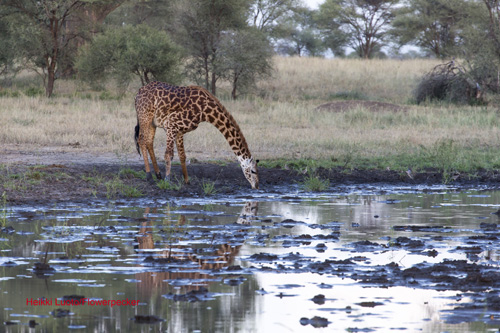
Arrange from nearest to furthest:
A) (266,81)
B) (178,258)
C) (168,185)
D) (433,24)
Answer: (178,258) < (168,185) < (266,81) < (433,24)

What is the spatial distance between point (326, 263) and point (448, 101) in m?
23.7

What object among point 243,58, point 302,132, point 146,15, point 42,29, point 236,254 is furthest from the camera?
point 146,15

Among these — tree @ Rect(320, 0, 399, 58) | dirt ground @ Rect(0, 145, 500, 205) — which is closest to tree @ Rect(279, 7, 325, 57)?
tree @ Rect(320, 0, 399, 58)

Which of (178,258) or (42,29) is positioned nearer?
(178,258)

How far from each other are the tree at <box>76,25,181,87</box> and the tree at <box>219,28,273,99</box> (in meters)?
2.01

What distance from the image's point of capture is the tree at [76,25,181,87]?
2791 cm

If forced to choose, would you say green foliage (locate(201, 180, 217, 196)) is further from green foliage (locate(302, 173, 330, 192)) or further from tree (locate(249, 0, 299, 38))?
tree (locate(249, 0, 299, 38))

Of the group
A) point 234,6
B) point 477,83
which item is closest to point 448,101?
point 477,83

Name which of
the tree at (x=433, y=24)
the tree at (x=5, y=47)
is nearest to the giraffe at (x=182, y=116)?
the tree at (x=5, y=47)

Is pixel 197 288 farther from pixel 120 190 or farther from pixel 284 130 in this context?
pixel 284 130

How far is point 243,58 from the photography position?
98.7 ft

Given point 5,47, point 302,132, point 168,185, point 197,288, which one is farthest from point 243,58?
point 197,288

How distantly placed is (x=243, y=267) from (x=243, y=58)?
79.3 ft

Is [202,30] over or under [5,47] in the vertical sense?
over
